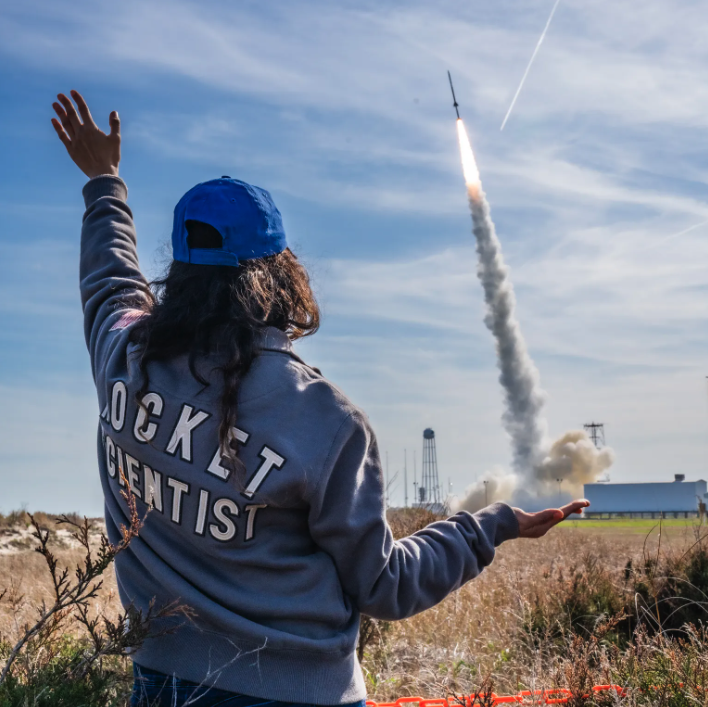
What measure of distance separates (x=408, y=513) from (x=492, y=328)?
1047 inches

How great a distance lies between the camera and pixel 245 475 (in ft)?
7.23

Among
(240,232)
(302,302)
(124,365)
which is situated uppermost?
(240,232)

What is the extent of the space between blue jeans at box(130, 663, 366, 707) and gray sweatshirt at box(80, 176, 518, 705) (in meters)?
0.03

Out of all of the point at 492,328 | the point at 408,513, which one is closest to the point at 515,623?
the point at 408,513

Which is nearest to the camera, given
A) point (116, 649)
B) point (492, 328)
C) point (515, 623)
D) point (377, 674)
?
point (116, 649)

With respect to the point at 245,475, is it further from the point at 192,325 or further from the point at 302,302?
the point at 302,302

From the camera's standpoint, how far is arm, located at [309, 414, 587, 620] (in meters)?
2.27

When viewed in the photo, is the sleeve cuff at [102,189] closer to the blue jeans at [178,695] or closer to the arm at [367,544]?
the arm at [367,544]

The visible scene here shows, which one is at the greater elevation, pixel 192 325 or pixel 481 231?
pixel 481 231

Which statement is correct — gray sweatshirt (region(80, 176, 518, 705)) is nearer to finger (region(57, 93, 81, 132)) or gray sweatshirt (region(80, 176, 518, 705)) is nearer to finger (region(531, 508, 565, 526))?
finger (region(531, 508, 565, 526))

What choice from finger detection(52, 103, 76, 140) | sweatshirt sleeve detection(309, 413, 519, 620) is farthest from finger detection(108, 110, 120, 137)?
sweatshirt sleeve detection(309, 413, 519, 620)

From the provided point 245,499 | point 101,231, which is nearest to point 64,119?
point 101,231

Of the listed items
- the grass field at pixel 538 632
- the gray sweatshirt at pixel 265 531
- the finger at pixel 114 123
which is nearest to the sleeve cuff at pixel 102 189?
the finger at pixel 114 123

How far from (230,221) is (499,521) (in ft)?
4.44
